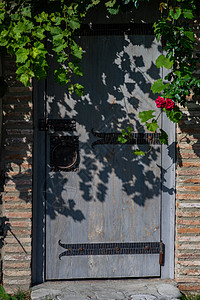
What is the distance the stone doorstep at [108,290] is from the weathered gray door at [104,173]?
87mm

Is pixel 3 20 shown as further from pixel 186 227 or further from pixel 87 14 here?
pixel 186 227

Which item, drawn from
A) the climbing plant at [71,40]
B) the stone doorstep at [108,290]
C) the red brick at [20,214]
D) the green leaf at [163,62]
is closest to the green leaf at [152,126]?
the climbing plant at [71,40]

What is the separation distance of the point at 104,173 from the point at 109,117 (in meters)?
0.51

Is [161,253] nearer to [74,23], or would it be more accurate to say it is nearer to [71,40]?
[71,40]

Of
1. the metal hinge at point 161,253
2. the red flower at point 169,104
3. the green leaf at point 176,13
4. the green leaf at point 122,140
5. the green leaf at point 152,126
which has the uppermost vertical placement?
the green leaf at point 176,13

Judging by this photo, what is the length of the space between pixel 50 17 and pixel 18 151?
45.5 inches

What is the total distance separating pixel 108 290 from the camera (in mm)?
3268

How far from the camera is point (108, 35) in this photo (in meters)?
3.38

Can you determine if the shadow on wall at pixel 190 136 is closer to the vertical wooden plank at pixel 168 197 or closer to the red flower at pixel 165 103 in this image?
the vertical wooden plank at pixel 168 197

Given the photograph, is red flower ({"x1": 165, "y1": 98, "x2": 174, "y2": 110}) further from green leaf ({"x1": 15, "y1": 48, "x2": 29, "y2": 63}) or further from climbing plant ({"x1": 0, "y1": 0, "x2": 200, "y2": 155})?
green leaf ({"x1": 15, "y1": 48, "x2": 29, "y2": 63})

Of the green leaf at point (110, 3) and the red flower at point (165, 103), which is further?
the green leaf at point (110, 3)

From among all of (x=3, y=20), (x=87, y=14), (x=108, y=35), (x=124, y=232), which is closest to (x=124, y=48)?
(x=108, y=35)

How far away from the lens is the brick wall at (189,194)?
10.8 feet

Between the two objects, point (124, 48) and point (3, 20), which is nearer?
point (3, 20)
